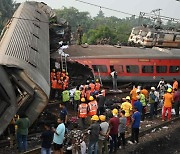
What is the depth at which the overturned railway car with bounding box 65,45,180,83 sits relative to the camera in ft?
62.4

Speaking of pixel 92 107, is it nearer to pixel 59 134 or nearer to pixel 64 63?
pixel 59 134

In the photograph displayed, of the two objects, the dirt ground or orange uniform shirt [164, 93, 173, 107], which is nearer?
the dirt ground

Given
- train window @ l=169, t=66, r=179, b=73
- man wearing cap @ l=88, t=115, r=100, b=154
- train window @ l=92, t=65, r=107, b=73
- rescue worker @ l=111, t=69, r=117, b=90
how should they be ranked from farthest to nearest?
train window @ l=169, t=66, r=179, b=73, rescue worker @ l=111, t=69, r=117, b=90, train window @ l=92, t=65, r=107, b=73, man wearing cap @ l=88, t=115, r=100, b=154

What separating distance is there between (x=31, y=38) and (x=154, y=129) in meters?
5.79

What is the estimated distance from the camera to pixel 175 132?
43.5 ft

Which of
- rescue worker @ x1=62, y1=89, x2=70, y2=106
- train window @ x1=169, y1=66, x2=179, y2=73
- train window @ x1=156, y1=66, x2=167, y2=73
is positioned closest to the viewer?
rescue worker @ x1=62, y1=89, x2=70, y2=106

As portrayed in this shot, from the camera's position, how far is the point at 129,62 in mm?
19891

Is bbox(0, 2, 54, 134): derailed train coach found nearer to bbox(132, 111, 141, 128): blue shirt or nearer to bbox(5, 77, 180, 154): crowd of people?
bbox(5, 77, 180, 154): crowd of people

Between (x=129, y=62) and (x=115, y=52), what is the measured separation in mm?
1068

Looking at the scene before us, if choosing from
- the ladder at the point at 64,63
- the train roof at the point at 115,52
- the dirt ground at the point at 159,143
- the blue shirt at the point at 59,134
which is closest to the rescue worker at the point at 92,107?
the dirt ground at the point at 159,143

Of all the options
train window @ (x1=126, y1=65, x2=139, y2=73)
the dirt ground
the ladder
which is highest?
the ladder

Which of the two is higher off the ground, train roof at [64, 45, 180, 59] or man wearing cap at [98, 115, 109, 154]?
train roof at [64, 45, 180, 59]

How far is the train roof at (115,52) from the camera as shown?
19.5 m

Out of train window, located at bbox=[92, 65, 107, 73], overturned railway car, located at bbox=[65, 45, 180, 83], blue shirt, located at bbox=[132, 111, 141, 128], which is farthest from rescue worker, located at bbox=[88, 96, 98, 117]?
train window, located at bbox=[92, 65, 107, 73]
